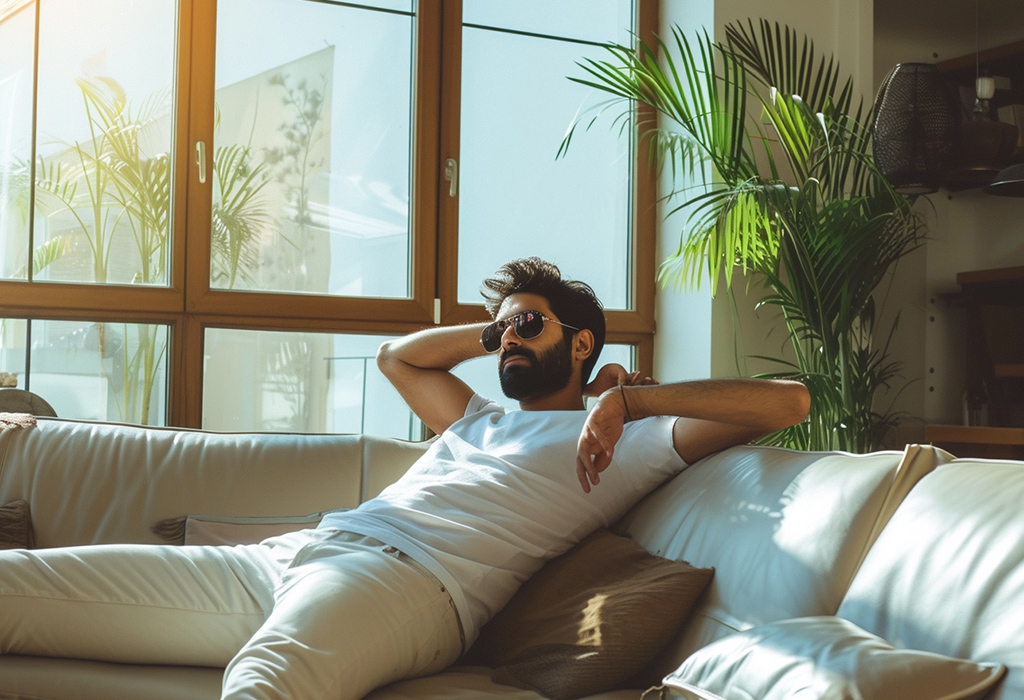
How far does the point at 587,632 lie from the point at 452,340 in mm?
1100

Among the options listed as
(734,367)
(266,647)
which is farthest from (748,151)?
(266,647)

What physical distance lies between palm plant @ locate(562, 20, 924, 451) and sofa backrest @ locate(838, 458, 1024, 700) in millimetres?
1682

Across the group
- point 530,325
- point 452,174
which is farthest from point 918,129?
point 452,174

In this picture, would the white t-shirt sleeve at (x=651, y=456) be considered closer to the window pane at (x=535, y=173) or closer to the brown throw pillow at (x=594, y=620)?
the brown throw pillow at (x=594, y=620)

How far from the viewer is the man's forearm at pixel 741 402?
67.4 inches

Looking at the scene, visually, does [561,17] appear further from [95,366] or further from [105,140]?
[95,366]

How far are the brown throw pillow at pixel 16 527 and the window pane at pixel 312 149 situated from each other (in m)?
1.16

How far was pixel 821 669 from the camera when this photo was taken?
1035 millimetres

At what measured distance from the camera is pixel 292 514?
7.69ft

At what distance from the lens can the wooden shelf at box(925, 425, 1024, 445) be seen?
146 inches

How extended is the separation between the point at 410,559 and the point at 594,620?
374 mm

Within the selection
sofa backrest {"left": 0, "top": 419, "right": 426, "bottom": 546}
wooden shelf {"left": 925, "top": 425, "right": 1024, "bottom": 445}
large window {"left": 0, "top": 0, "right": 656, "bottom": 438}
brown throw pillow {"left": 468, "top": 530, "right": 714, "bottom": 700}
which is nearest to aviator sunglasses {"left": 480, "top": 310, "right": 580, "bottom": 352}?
sofa backrest {"left": 0, "top": 419, "right": 426, "bottom": 546}

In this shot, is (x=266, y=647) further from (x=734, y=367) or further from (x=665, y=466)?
(x=734, y=367)

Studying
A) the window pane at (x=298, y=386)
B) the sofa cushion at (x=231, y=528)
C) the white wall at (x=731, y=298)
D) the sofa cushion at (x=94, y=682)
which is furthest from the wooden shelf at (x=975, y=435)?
the sofa cushion at (x=94, y=682)
